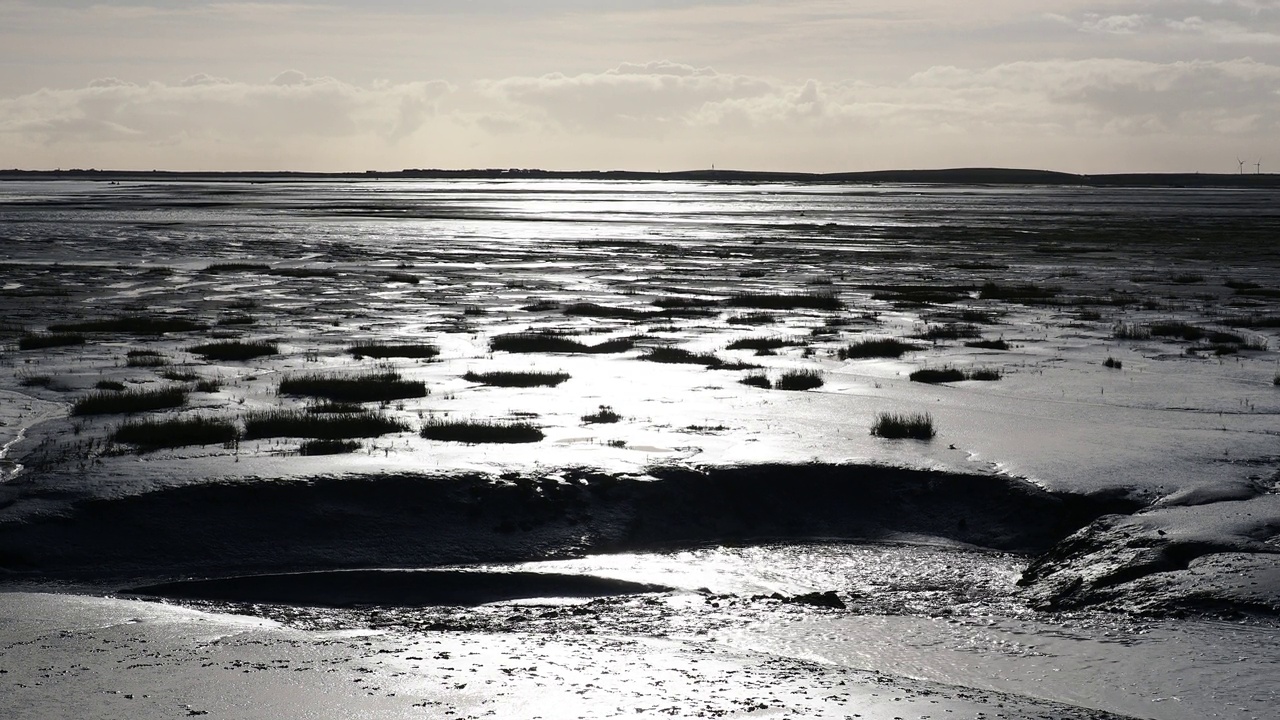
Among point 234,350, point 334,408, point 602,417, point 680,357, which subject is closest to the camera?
point 602,417

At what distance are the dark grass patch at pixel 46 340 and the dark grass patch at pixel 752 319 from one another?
14.7 m

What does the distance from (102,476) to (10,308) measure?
20830 mm

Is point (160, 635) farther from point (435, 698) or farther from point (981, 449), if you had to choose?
point (981, 449)

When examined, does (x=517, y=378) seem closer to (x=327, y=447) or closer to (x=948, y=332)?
(x=327, y=447)

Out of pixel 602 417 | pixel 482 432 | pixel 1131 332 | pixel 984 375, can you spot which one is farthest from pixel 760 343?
pixel 482 432

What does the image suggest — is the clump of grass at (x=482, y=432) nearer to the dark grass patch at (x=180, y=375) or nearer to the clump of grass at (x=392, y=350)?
the dark grass patch at (x=180, y=375)

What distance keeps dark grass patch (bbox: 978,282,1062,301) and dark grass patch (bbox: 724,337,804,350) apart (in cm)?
1256

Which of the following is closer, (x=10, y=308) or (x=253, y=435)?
(x=253, y=435)

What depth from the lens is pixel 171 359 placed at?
21781 millimetres

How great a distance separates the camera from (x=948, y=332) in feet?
87.5

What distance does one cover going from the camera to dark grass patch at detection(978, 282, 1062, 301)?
3550 centimetres

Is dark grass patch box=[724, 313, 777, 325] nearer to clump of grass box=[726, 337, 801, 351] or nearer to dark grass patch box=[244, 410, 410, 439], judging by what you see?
clump of grass box=[726, 337, 801, 351]

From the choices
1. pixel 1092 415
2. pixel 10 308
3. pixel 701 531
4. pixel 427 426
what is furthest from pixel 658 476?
pixel 10 308

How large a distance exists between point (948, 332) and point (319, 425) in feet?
52.7
